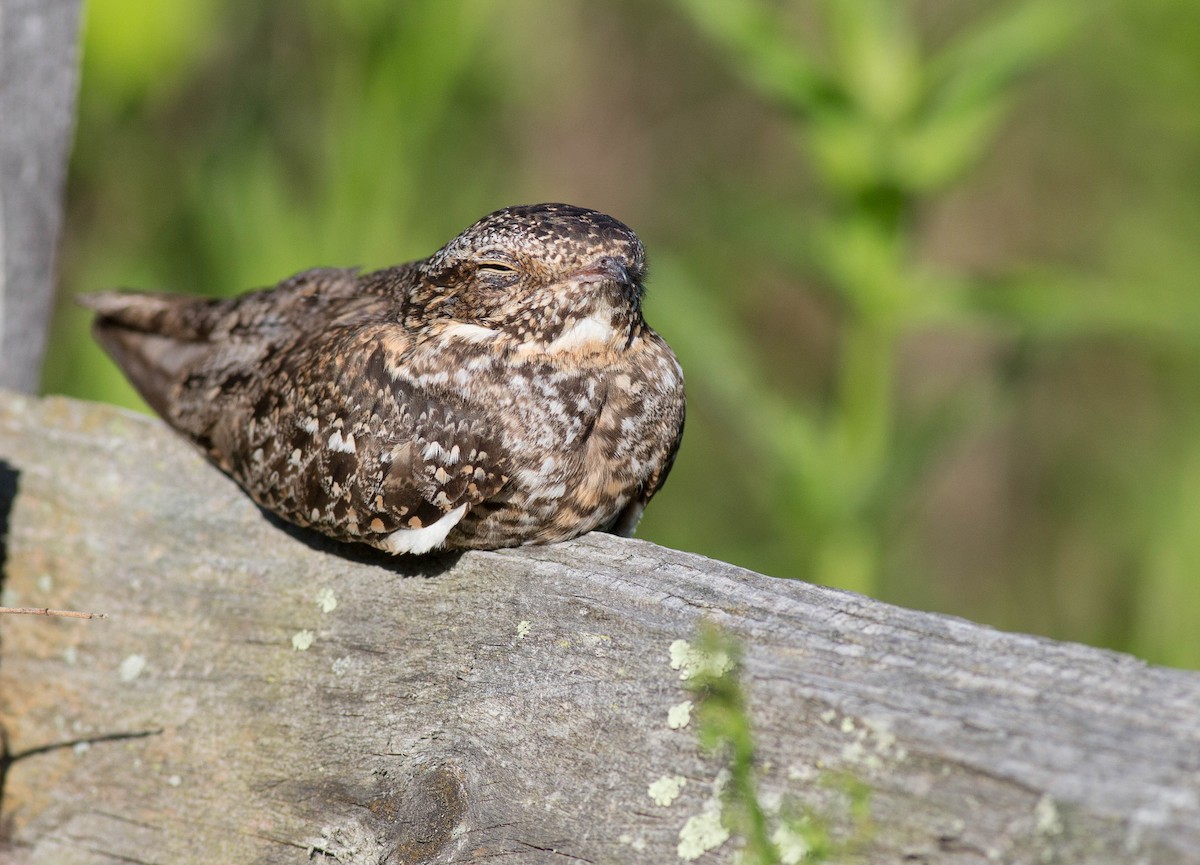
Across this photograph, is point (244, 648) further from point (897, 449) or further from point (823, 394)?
point (823, 394)

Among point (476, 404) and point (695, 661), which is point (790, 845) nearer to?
point (695, 661)

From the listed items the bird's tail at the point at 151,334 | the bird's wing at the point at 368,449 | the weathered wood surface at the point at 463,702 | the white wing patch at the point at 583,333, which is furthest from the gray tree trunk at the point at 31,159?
Result: the white wing patch at the point at 583,333

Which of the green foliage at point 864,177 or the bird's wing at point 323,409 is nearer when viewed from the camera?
the bird's wing at point 323,409

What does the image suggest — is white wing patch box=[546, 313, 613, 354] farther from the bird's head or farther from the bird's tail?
the bird's tail

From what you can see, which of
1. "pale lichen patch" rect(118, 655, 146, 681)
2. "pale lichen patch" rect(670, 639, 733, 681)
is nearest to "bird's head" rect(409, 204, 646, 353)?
"pale lichen patch" rect(118, 655, 146, 681)

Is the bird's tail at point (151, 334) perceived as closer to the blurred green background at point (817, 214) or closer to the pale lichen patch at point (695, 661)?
the blurred green background at point (817, 214)
